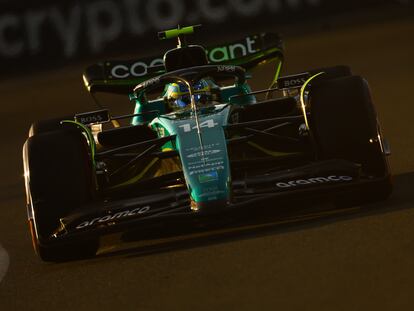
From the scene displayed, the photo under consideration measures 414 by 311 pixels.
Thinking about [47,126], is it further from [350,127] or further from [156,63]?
[350,127]

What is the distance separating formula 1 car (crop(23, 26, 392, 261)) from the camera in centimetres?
732

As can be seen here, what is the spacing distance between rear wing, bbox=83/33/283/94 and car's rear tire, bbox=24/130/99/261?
2342 millimetres

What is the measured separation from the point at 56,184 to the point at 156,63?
3.32 meters

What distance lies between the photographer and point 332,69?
1016 centimetres

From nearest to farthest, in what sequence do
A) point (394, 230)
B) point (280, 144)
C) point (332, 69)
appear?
point (394, 230), point (280, 144), point (332, 69)

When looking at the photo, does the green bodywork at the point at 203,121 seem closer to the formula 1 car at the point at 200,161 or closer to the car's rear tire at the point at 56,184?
the formula 1 car at the point at 200,161

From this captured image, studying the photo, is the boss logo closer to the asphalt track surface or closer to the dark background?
the asphalt track surface

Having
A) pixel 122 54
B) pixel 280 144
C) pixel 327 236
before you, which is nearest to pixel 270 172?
pixel 280 144

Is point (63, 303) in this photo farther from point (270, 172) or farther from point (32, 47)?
point (32, 47)

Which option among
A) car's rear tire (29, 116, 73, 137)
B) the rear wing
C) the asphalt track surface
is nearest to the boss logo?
the asphalt track surface

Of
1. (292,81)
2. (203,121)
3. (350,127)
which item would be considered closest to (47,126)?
(203,121)

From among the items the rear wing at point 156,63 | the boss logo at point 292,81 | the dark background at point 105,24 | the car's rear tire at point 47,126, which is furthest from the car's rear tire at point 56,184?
the dark background at point 105,24

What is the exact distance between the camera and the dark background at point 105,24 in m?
21.7

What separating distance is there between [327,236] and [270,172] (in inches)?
54.1
